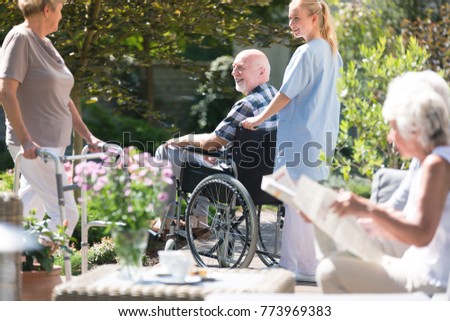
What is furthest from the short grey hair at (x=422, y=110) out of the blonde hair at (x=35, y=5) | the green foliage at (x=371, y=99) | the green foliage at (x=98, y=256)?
the green foliage at (x=98, y=256)

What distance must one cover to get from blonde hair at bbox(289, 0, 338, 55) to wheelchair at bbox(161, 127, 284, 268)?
65 centimetres

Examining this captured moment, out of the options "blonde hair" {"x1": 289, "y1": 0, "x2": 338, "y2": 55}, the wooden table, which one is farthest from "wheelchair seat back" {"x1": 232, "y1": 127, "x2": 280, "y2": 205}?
the wooden table

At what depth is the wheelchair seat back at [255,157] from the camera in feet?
17.5

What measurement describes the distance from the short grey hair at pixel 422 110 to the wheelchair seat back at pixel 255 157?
232 cm

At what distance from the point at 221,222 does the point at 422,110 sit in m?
2.67

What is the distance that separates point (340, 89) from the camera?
4.17 meters

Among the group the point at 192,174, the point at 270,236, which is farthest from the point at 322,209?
the point at 270,236

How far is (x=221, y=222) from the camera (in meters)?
5.49

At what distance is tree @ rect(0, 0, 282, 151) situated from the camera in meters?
7.59

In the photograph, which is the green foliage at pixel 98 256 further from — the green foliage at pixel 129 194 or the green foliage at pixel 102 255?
the green foliage at pixel 129 194

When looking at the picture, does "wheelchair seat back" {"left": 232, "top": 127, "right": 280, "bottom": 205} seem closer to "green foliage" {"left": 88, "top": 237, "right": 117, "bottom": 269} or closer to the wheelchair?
the wheelchair

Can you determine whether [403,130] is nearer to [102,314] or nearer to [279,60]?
[102,314]

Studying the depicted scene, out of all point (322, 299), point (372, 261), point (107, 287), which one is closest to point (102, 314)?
point (107, 287)

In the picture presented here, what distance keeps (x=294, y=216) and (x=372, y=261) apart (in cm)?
211
